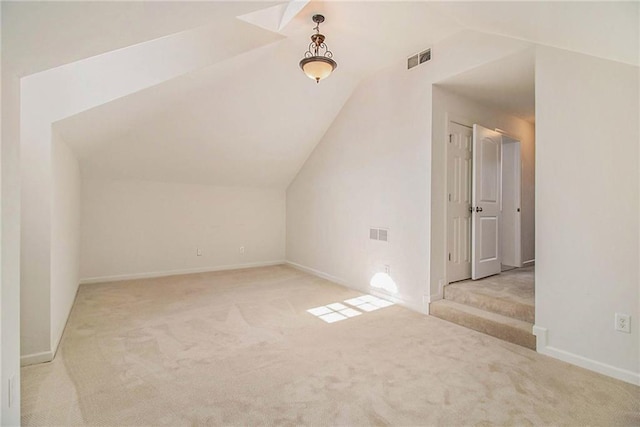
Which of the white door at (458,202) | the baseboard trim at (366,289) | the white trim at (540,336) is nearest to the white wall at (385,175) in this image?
the baseboard trim at (366,289)

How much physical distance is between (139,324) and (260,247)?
3226mm

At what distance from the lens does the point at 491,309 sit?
10.1 ft

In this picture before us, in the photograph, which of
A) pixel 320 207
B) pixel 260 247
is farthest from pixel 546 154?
pixel 260 247

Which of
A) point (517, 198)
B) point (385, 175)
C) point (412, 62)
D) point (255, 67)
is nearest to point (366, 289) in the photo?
point (385, 175)

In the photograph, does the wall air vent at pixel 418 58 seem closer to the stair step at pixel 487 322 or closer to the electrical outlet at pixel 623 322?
the stair step at pixel 487 322

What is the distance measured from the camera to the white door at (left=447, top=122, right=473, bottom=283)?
12.0ft

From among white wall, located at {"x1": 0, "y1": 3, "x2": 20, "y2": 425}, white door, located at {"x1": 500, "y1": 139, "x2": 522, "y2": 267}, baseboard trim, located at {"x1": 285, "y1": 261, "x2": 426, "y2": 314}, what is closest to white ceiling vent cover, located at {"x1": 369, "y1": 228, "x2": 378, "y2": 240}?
baseboard trim, located at {"x1": 285, "y1": 261, "x2": 426, "y2": 314}

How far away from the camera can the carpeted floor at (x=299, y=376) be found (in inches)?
69.3

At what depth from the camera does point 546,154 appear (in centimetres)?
254

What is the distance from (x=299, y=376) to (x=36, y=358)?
2.02 metres

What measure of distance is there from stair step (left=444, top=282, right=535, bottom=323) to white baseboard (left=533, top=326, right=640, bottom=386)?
→ 0.25 meters

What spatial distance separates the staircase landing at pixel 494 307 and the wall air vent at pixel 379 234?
3.08ft

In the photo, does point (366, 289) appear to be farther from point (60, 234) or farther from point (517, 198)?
point (60, 234)

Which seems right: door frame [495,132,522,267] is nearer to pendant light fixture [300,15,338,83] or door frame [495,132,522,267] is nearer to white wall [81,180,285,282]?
pendant light fixture [300,15,338,83]
